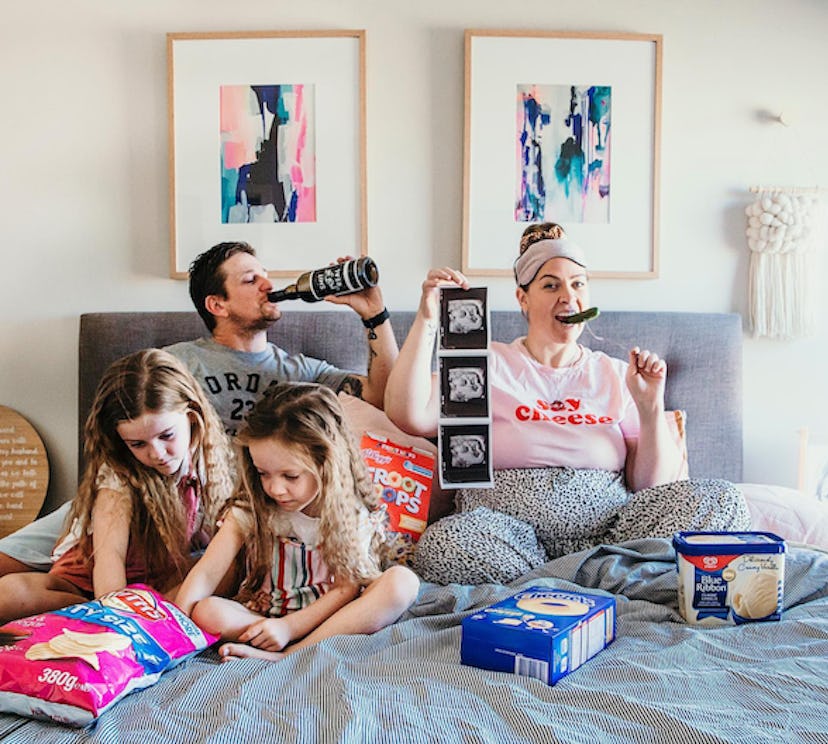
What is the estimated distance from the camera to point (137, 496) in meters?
1.58

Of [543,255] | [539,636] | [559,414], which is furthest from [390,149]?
[539,636]

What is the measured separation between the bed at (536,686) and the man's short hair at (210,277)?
2.40 feet

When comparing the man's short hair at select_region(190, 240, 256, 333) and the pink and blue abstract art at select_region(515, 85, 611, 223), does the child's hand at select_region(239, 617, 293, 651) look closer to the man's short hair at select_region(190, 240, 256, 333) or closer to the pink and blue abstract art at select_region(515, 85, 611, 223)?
the man's short hair at select_region(190, 240, 256, 333)

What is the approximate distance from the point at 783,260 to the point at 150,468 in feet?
5.89

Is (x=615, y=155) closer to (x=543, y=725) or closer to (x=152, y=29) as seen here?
(x=152, y=29)

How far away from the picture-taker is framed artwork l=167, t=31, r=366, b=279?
255cm

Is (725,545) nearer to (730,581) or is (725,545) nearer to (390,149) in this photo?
(730,581)

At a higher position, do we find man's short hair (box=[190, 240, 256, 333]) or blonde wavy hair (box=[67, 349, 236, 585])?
man's short hair (box=[190, 240, 256, 333])

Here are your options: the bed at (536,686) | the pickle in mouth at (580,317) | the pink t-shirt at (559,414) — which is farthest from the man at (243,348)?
the bed at (536,686)

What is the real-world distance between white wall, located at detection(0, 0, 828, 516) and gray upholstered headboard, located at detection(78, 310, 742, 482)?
0.55ft

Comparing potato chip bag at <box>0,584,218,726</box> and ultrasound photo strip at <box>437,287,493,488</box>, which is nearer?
potato chip bag at <box>0,584,218,726</box>

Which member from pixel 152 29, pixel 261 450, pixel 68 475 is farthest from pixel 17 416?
pixel 261 450

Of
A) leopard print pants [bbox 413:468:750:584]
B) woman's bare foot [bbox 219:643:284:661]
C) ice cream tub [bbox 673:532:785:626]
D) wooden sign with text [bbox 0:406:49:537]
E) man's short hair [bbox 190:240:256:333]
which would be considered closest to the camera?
woman's bare foot [bbox 219:643:284:661]

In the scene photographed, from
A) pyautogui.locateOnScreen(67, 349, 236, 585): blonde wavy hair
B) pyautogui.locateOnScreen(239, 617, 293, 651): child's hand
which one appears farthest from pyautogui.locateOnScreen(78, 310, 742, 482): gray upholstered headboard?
pyautogui.locateOnScreen(239, 617, 293, 651): child's hand
